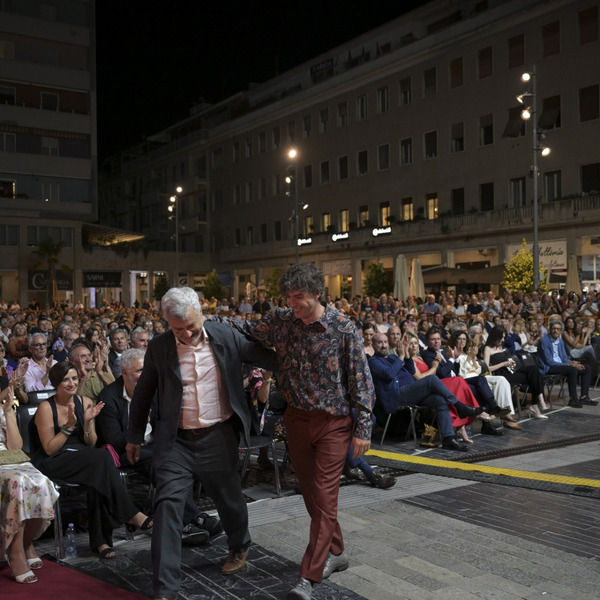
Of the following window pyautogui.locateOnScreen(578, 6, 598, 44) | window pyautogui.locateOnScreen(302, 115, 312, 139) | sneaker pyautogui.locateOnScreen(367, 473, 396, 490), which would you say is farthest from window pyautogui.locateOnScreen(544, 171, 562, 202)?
sneaker pyautogui.locateOnScreen(367, 473, 396, 490)

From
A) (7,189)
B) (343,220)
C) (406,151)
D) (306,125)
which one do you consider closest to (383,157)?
(406,151)

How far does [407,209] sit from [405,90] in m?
6.69

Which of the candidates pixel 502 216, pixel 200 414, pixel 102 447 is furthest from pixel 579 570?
pixel 502 216

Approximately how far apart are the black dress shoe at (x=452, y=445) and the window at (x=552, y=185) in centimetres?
2901

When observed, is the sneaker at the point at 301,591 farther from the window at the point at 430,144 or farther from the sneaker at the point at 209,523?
the window at the point at 430,144

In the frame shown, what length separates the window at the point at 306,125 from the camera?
51.6 metres

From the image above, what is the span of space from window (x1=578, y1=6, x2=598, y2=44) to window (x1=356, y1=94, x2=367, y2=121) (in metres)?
15.2

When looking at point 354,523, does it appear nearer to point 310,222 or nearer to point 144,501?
point 144,501

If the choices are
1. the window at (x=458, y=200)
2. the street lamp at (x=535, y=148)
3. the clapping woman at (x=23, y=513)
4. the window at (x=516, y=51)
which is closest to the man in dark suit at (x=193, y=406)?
the clapping woman at (x=23, y=513)

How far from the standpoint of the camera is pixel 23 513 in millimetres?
4918

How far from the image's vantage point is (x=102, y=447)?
6.19 meters

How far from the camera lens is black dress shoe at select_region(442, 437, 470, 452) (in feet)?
29.5

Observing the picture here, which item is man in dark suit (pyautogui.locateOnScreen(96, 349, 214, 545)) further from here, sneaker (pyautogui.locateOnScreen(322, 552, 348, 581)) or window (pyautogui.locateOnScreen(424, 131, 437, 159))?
window (pyautogui.locateOnScreen(424, 131, 437, 159))

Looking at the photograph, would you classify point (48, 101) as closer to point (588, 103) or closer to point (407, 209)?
point (407, 209)
